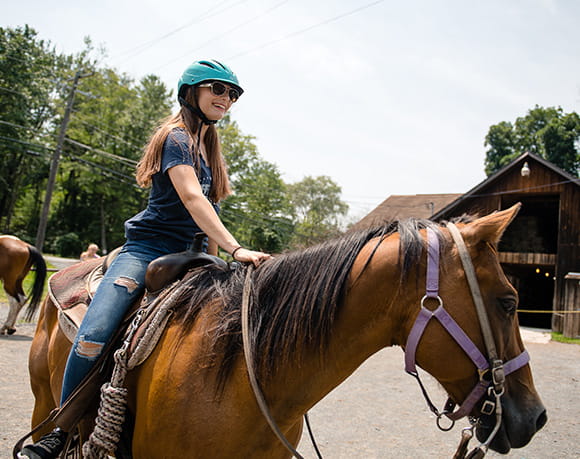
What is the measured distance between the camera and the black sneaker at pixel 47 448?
1966 mm

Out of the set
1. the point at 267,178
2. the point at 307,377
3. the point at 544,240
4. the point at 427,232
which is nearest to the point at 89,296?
the point at 307,377

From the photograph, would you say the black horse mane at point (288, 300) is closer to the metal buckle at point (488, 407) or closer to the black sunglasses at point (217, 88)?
the metal buckle at point (488, 407)

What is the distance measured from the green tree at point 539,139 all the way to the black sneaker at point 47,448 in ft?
136

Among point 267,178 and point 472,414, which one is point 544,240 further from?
point 267,178

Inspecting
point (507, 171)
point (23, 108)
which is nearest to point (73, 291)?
Answer: point (507, 171)

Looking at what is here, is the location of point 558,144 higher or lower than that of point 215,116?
higher

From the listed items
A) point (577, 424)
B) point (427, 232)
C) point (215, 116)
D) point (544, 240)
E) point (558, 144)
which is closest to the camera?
point (427, 232)

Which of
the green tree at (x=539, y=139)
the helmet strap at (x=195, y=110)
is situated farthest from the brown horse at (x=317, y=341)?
the green tree at (x=539, y=139)

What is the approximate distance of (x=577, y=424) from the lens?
569 cm

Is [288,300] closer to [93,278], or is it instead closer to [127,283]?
[127,283]

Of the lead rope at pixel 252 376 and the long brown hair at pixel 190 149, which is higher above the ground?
the long brown hair at pixel 190 149

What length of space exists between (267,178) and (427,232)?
37448 millimetres

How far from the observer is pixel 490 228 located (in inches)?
59.1

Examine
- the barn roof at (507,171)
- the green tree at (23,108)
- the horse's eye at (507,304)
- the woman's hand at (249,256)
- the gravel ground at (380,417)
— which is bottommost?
the gravel ground at (380,417)
